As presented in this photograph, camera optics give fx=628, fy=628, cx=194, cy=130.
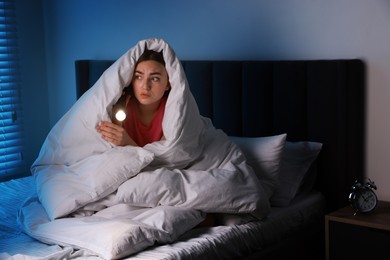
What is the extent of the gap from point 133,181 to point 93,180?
0.18 meters

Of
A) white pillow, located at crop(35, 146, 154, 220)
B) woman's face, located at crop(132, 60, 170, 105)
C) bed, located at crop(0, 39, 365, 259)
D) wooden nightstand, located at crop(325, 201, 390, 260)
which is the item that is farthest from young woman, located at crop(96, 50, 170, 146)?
wooden nightstand, located at crop(325, 201, 390, 260)

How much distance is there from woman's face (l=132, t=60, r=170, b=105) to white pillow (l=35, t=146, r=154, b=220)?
0.91 feet

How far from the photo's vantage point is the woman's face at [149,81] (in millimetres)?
2738

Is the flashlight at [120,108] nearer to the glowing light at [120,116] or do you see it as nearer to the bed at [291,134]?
the glowing light at [120,116]

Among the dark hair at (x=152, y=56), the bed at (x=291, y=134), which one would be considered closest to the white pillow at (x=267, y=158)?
the bed at (x=291, y=134)

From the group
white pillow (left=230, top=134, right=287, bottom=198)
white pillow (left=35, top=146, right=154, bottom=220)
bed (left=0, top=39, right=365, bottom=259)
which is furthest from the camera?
white pillow (left=230, top=134, right=287, bottom=198)

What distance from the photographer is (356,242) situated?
261 cm

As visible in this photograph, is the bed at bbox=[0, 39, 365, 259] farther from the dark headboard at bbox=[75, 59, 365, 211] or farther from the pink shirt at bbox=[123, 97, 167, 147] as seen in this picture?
the pink shirt at bbox=[123, 97, 167, 147]

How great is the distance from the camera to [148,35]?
149 inches

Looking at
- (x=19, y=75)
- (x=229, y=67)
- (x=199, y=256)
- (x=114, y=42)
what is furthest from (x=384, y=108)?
(x=19, y=75)

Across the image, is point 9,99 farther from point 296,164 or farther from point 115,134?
point 296,164

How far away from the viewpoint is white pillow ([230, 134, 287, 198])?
2857 millimetres

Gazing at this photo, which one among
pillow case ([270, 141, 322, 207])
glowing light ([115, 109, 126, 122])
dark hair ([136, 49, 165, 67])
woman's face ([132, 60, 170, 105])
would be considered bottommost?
pillow case ([270, 141, 322, 207])

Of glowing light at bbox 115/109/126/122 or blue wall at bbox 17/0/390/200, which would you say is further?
blue wall at bbox 17/0/390/200
